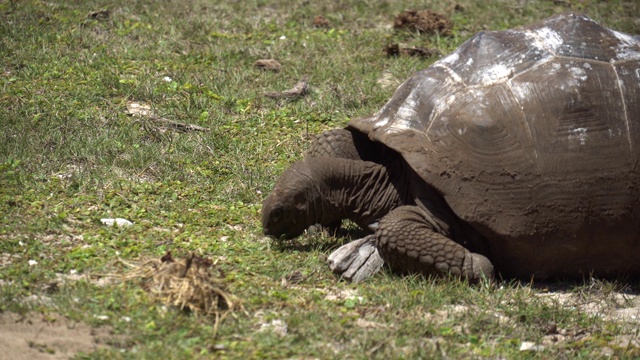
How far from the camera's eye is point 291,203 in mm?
5516

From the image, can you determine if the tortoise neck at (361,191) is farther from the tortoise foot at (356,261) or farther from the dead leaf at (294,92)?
the dead leaf at (294,92)

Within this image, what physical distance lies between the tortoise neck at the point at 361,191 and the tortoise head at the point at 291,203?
97mm

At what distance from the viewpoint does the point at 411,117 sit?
5.48m

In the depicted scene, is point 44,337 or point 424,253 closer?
point 44,337

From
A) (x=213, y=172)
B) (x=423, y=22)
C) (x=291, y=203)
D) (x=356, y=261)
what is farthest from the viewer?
(x=423, y=22)

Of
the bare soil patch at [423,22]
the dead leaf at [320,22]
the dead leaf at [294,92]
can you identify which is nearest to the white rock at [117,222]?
the dead leaf at [294,92]

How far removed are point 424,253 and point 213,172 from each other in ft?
6.51

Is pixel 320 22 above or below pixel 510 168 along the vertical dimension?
below

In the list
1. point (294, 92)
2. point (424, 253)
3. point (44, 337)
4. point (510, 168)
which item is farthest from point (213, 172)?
point (44, 337)

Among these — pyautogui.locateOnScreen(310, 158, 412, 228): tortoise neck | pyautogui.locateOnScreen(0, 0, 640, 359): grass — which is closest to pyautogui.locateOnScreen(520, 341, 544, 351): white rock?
pyautogui.locateOnScreen(0, 0, 640, 359): grass

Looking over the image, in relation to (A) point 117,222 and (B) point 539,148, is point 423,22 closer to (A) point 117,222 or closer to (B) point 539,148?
(B) point 539,148

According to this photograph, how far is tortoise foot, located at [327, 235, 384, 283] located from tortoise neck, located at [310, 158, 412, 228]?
320 mm

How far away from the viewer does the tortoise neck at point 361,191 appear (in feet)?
18.6

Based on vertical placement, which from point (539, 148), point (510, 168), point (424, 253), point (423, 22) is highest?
point (539, 148)
